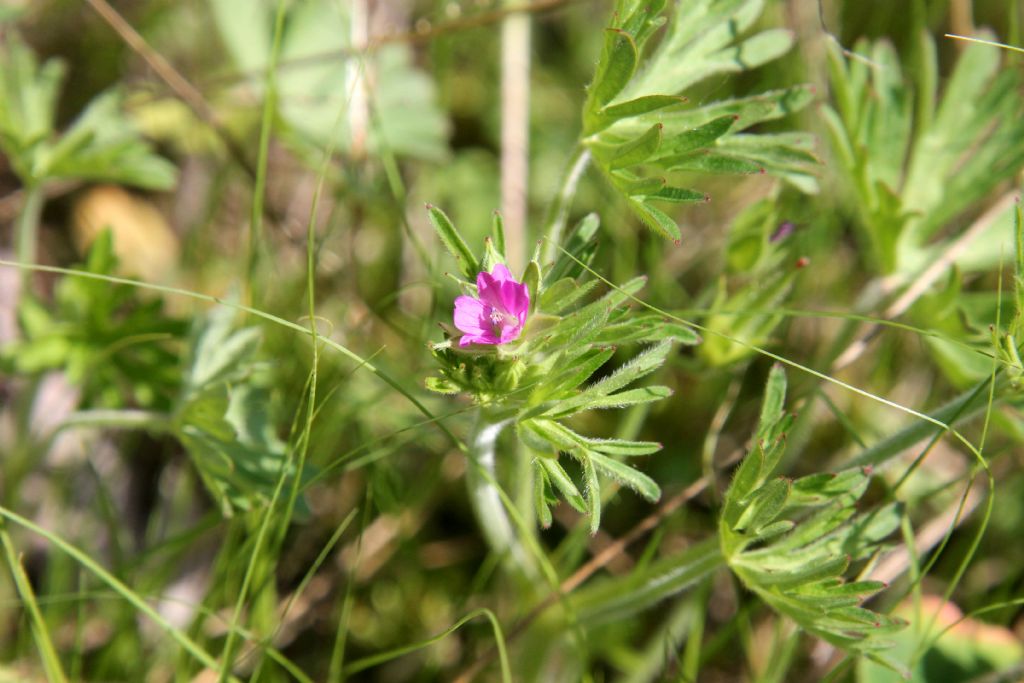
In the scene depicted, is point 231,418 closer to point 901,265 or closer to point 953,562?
point 901,265

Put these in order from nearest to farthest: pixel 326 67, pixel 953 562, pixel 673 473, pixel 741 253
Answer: pixel 741 253
pixel 953 562
pixel 673 473
pixel 326 67

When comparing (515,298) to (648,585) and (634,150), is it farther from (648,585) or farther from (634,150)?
(648,585)

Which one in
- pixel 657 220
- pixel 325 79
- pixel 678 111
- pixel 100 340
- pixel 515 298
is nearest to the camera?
pixel 515 298

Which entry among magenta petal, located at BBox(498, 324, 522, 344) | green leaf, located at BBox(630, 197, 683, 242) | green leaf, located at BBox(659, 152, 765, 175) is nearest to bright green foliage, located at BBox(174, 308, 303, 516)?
magenta petal, located at BBox(498, 324, 522, 344)

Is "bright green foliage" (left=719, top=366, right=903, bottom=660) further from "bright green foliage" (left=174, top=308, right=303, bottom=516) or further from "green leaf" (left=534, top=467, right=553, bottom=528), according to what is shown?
"bright green foliage" (left=174, top=308, right=303, bottom=516)

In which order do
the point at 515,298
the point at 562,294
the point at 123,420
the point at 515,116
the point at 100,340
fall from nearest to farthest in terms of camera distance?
the point at 515,298, the point at 562,294, the point at 123,420, the point at 100,340, the point at 515,116

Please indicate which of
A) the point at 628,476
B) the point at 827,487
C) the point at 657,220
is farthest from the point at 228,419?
the point at 827,487

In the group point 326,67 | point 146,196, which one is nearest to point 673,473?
point 326,67
